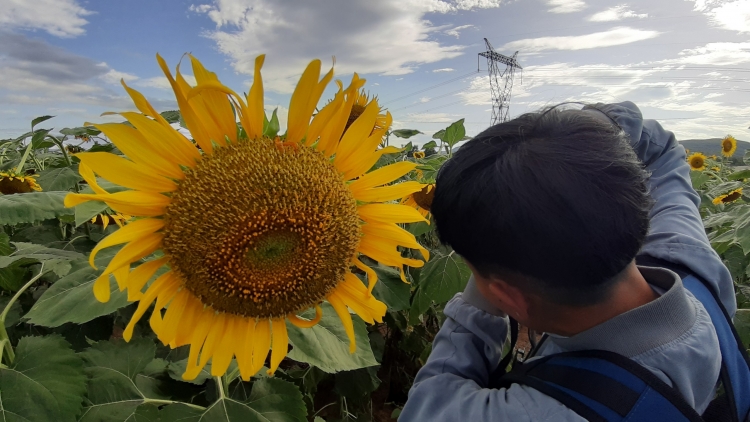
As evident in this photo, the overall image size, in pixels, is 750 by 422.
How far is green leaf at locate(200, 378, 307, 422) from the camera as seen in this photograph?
124 cm

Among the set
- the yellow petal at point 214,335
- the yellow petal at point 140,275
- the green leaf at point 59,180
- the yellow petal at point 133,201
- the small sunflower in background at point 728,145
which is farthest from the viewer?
the small sunflower in background at point 728,145

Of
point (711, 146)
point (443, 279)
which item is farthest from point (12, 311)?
point (711, 146)

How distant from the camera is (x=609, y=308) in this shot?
1.15 meters

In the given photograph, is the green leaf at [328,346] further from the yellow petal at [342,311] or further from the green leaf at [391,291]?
the green leaf at [391,291]

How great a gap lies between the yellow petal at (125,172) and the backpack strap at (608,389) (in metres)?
0.94

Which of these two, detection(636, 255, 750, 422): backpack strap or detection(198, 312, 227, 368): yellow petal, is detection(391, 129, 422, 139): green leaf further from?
detection(198, 312, 227, 368): yellow petal

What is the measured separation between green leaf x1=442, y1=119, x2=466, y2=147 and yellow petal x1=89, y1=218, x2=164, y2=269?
2043mm

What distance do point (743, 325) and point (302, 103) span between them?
2738mm

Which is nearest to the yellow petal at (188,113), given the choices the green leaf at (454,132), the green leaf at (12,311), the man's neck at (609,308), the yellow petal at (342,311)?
the yellow petal at (342,311)

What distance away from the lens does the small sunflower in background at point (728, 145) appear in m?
9.34

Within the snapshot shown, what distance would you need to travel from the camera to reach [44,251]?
1.52 meters

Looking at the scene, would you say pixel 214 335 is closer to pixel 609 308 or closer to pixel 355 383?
pixel 609 308

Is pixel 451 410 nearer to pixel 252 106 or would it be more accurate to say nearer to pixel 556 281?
pixel 556 281

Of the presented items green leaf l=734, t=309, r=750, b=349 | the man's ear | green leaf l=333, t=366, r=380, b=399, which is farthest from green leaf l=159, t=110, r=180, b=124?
green leaf l=734, t=309, r=750, b=349
